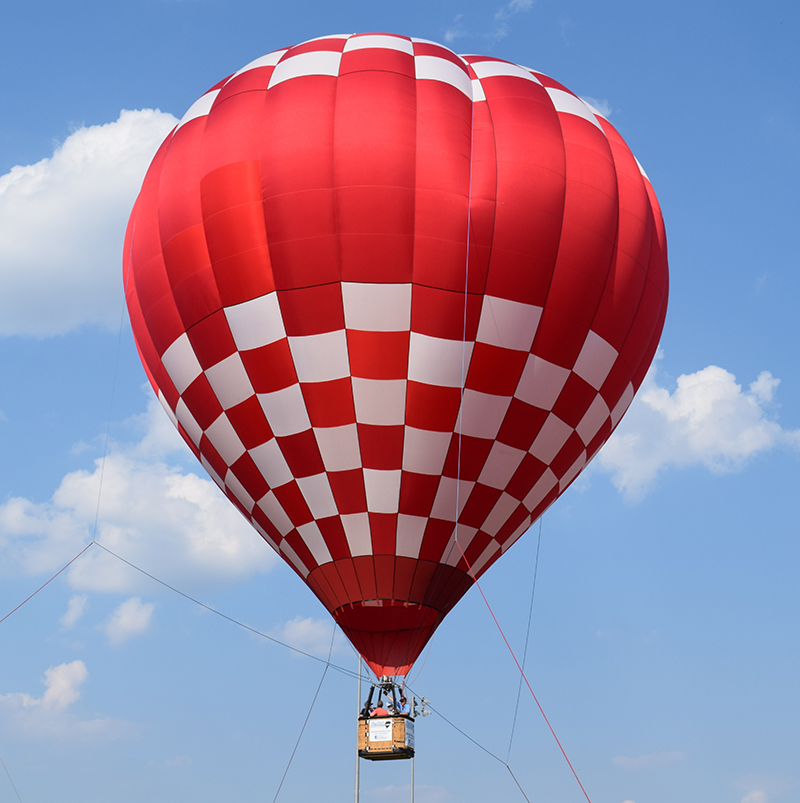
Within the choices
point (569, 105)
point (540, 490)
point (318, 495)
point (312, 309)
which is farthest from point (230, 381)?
point (569, 105)

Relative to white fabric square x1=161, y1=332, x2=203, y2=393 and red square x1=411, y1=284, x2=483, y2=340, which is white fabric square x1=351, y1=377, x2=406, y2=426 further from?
white fabric square x1=161, y1=332, x2=203, y2=393

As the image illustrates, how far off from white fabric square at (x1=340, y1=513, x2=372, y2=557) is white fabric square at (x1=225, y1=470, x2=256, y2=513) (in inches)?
55.5

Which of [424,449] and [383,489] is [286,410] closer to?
[383,489]

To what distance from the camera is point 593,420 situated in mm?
13688

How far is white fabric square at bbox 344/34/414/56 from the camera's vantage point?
13508mm

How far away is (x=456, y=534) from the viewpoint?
42.3 feet

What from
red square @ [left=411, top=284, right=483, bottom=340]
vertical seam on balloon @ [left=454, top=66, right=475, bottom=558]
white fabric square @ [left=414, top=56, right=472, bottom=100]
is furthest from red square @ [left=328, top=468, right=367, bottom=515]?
white fabric square @ [left=414, top=56, right=472, bottom=100]

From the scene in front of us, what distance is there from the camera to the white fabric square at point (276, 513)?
13.2 metres

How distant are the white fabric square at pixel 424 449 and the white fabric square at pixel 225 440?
6.72 ft

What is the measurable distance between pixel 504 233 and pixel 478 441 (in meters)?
2.34

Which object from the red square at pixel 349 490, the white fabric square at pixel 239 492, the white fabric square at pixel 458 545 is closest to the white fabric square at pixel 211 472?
the white fabric square at pixel 239 492

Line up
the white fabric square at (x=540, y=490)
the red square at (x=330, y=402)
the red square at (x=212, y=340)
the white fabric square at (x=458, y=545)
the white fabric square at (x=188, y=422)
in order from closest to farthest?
the red square at (x=330, y=402) → the red square at (x=212, y=340) → the white fabric square at (x=458, y=545) → the white fabric square at (x=540, y=490) → the white fabric square at (x=188, y=422)

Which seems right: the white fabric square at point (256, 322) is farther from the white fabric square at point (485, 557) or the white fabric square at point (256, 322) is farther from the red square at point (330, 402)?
the white fabric square at point (485, 557)

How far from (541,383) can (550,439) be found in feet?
2.58
